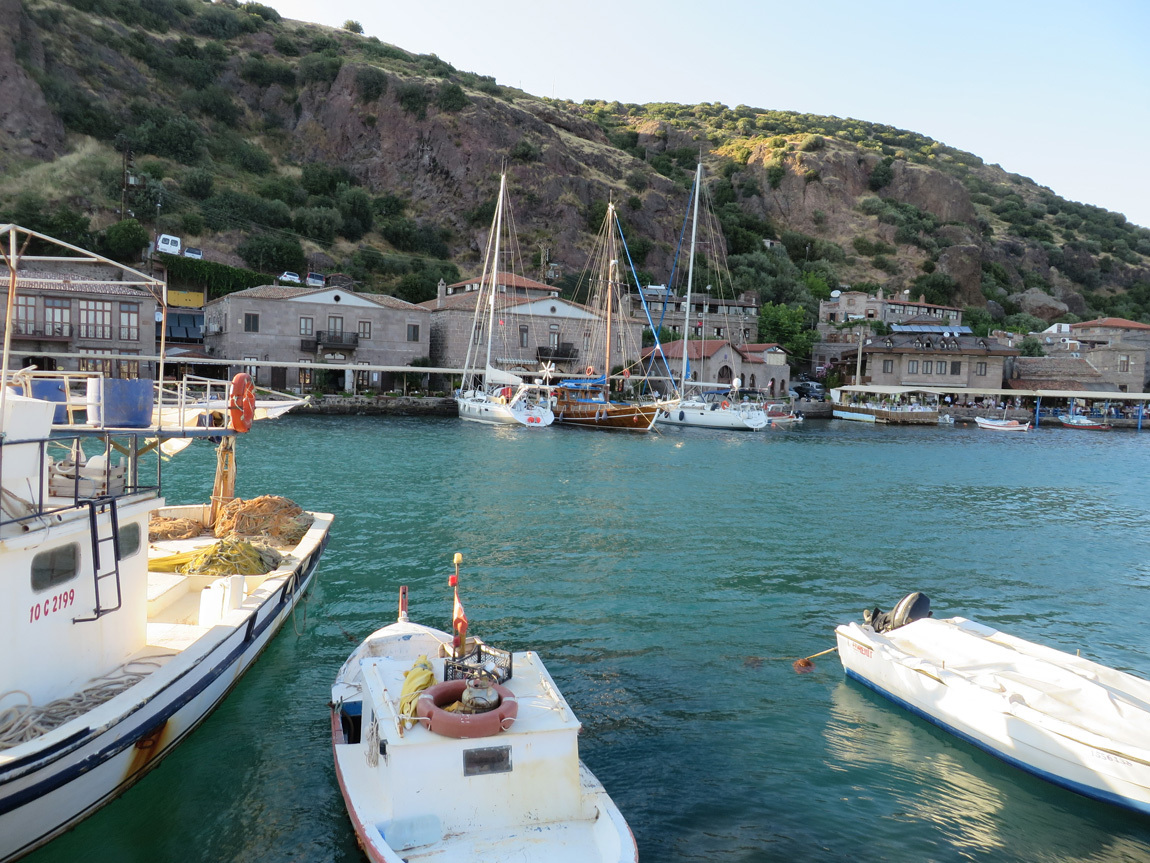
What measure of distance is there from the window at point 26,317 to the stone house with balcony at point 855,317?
231 ft

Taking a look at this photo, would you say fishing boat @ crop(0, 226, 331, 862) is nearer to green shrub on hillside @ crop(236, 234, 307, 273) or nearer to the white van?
the white van

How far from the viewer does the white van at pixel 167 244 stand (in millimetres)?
59469

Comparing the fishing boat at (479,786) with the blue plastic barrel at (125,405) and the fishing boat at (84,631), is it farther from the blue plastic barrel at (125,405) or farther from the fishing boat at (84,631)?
the blue plastic barrel at (125,405)

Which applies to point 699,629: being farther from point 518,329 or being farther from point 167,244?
point 167,244

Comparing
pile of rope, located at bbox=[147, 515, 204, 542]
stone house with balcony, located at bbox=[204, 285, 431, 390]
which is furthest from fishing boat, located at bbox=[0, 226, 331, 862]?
stone house with balcony, located at bbox=[204, 285, 431, 390]

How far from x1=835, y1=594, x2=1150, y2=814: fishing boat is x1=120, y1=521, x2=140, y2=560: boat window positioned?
31.0ft

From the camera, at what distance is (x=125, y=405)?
30.1ft

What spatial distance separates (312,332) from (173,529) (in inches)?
1747

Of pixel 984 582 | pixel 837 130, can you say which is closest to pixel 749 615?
pixel 984 582

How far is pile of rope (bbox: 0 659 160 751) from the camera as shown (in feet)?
21.3

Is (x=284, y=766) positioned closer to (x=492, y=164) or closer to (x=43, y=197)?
(x=43, y=197)

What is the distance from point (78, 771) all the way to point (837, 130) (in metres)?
176

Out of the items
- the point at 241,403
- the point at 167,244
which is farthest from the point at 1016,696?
the point at 167,244

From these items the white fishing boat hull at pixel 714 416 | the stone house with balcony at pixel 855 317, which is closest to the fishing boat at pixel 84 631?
the white fishing boat hull at pixel 714 416
